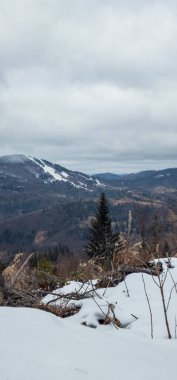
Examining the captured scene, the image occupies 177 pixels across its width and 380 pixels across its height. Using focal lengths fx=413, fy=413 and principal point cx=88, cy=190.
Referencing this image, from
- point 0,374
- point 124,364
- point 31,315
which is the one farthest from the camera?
point 31,315

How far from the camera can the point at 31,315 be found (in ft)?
9.73

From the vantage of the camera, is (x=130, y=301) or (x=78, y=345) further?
(x=130, y=301)

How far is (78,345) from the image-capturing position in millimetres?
2633

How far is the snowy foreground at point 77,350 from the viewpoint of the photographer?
2.23 metres

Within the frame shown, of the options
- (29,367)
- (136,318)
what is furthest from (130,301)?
(29,367)

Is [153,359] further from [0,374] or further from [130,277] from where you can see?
[130,277]

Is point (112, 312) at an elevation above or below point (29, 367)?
below

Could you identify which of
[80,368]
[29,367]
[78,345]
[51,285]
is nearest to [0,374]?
[29,367]

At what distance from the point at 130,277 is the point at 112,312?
1.18 m

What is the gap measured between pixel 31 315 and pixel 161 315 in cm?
134

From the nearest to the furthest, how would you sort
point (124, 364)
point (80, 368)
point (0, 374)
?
point (0, 374)
point (80, 368)
point (124, 364)

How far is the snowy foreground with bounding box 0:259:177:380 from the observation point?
7.33 feet

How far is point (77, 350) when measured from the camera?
8.36 feet

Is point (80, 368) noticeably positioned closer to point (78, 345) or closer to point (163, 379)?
point (78, 345)
